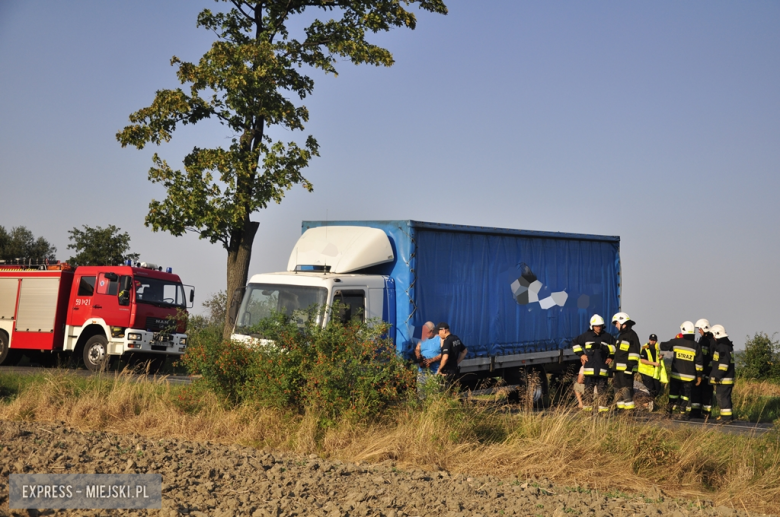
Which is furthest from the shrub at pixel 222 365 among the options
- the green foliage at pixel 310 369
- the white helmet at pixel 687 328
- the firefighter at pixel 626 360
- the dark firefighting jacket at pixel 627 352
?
the white helmet at pixel 687 328

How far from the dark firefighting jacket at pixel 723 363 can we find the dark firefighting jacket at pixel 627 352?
1.88 meters

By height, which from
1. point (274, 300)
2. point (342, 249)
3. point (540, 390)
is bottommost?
→ point (540, 390)

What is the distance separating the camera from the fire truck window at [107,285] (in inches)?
725

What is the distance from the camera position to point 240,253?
744 inches

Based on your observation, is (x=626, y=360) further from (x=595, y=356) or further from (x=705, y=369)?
(x=705, y=369)

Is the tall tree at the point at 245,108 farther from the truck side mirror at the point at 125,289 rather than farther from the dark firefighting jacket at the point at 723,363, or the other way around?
the dark firefighting jacket at the point at 723,363

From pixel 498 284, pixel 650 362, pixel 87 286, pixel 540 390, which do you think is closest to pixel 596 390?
pixel 540 390

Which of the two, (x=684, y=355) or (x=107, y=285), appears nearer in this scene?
(x=684, y=355)

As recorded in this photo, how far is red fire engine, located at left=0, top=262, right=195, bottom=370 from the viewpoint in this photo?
1827 centimetres

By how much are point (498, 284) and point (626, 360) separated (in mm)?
2568

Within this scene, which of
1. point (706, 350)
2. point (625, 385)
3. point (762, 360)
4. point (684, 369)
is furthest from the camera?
point (762, 360)

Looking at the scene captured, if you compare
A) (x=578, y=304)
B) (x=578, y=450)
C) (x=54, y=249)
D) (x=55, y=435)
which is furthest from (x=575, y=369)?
(x=54, y=249)

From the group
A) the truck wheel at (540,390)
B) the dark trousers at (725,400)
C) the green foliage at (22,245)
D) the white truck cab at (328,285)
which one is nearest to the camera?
the white truck cab at (328,285)

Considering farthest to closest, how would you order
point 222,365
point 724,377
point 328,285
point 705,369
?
point 705,369 < point 724,377 < point 328,285 < point 222,365
